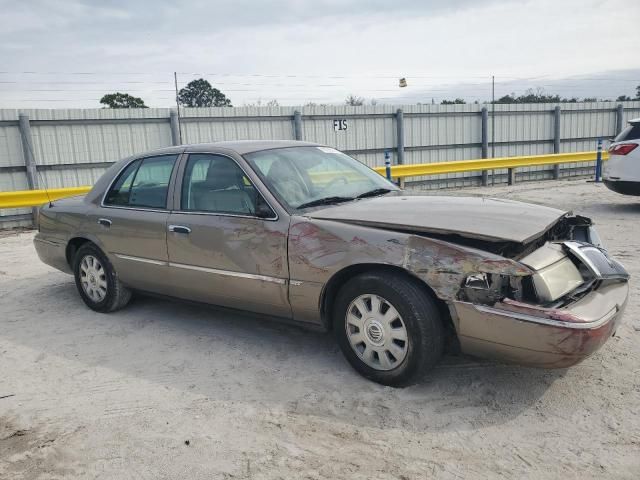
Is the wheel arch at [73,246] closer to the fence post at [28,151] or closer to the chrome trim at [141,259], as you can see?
the chrome trim at [141,259]

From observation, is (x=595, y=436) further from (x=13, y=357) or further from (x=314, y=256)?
(x=13, y=357)

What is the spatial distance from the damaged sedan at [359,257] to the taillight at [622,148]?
6.38 metres

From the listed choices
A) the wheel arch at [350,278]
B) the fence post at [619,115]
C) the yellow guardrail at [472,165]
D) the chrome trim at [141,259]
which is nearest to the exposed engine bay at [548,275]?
the wheel arch at [350,278]

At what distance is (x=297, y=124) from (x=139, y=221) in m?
10.8

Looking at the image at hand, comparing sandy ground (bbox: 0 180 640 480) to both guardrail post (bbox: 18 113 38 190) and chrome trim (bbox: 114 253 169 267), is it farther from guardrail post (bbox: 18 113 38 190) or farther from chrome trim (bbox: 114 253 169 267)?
guardrail post (bbox: 18 113 38 190)

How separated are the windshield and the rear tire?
1904mm

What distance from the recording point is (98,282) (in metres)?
5.15

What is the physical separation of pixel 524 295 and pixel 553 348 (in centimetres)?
33

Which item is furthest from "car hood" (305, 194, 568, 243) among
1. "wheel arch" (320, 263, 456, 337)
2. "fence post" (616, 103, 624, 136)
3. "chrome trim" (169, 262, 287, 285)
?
"fence post" (616, 103, 624, 136)

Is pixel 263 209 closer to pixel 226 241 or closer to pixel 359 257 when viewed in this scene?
pixel 226 241

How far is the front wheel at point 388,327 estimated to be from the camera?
3154 millimetres

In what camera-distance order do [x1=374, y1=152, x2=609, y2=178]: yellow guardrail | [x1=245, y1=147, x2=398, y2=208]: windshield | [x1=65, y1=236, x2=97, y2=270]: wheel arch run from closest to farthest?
[x1=245, y1=147, x2=398, y2=208]: windshield
[x1=65, y1=236, x2=97, y2=270]: wheel arch
[x1=374, y1=152, x2=609, y2=178]: yellow guardrail

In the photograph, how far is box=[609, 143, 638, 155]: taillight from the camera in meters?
9.25

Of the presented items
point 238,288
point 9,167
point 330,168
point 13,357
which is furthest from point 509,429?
point 9,167
